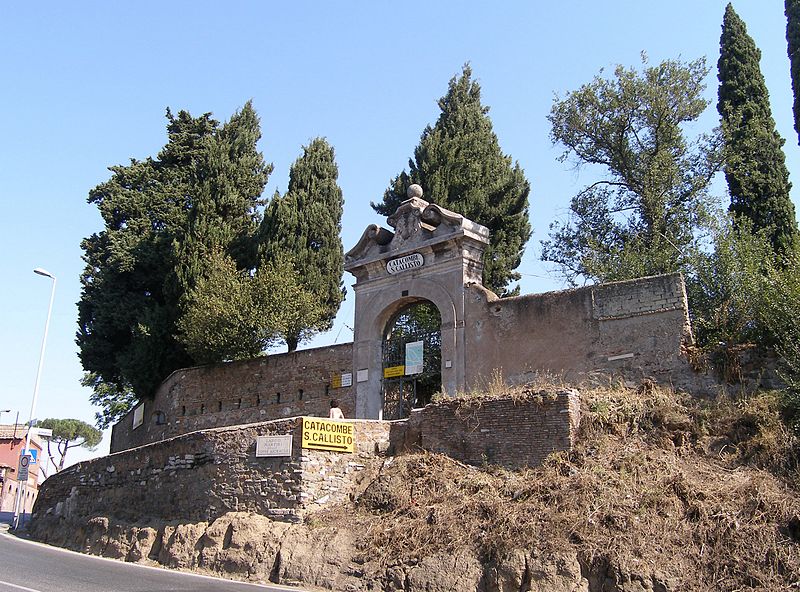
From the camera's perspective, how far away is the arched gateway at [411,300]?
19.3 metres

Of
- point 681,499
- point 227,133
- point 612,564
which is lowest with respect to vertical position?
point 612,564

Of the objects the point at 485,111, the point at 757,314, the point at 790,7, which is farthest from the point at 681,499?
the point at 485,111

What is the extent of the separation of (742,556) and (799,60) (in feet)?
56.7

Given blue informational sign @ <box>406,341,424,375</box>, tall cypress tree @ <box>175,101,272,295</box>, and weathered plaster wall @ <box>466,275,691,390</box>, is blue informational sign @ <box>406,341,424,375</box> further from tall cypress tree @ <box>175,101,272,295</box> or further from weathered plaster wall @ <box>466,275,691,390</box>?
tall cypress tree @ <box>175,101,272,295</box>

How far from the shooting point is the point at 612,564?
37.0 feet

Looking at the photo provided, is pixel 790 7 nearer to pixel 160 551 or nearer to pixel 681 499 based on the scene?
pixel 681 499

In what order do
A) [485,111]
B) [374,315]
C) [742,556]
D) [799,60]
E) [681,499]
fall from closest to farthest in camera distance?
1. [742,556]
2. [681,499]
3. [374,315]
4. [799,60]
5. [485,111]

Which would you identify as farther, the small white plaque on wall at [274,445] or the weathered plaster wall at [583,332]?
the weathered plaster wall at [583,332]

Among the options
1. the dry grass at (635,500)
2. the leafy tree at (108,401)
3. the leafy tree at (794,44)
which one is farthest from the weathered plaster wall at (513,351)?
the leafy tree at (108,401)

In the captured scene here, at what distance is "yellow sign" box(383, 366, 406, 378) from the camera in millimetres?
20297

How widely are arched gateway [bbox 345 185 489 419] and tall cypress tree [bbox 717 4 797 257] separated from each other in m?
7.81

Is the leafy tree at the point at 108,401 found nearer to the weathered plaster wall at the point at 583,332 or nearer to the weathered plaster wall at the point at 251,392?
the weathered plaster wall at the point at 251,392

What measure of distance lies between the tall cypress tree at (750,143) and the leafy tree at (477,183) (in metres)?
6.80

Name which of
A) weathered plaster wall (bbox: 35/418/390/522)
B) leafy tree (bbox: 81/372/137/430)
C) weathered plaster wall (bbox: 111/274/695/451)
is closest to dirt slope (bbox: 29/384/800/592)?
weathered plaster wall (bbox: 35/418/390/522)
